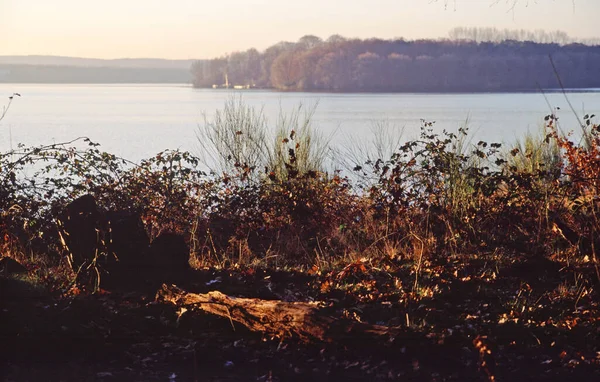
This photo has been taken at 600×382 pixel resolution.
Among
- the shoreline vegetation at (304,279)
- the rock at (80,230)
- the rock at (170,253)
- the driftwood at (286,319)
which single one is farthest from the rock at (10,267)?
the driftwood at (286,319)

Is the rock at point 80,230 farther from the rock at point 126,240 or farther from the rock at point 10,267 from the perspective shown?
the rock at point 10,267

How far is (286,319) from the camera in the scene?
4.71m

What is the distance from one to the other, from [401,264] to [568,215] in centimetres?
223

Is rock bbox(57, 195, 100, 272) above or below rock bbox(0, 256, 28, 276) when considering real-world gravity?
above

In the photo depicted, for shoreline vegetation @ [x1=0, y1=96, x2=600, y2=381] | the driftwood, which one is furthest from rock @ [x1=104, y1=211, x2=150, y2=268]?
the driftwood

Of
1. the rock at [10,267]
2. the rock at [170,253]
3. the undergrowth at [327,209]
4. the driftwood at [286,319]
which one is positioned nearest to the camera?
the driftwood at [286,319]

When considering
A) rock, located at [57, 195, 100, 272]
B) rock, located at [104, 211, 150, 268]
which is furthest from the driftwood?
rock, located at [57, 195, 100, 272]

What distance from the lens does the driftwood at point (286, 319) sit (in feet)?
15.0

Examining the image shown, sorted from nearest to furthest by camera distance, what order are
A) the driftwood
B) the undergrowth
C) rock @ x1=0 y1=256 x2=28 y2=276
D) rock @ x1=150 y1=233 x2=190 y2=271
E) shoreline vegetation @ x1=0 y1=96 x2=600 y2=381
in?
shoreline vegetation @ x1=0 y1=96 x2=600 y2=381 < the driftwood < rock @ x1=150 y1=233 x2=190 y2=271 < rock @ x1=0 y1=256 x2=28 y2=276 < the undergrowth

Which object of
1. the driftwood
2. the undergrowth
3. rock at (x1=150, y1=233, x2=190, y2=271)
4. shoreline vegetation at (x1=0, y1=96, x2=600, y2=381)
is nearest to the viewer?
shoreline vegetation at (x1=0, y1=96, x2=600, y2=381)

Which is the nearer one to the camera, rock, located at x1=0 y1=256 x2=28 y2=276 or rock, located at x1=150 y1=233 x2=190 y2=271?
rock, located at x1=150 y1=233 x2=190 y2=271

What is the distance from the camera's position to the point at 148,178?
8.73 meters

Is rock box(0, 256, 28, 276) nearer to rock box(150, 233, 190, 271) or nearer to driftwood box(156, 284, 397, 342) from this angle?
rock box(150, 233, 190, 271)

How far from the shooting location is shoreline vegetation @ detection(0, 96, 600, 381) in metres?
4.47
